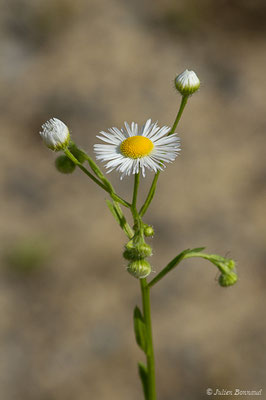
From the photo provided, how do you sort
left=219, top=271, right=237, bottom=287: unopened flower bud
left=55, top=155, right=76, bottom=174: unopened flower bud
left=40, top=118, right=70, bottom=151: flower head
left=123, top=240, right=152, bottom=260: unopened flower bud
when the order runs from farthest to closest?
left=55, top=155, right=76, bottom=174: unopened flower bud
left=219, top=271, right=237, bottom=287: unopened flower bud
left=40, top=118, right=70, bottom=151: flower head
left=123, top=240, right=152, bottom=260: unopened flower bud

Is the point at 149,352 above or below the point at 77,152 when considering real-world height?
below

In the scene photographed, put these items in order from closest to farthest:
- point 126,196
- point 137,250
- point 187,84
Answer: point 137,250, point 187,84, point 126,196

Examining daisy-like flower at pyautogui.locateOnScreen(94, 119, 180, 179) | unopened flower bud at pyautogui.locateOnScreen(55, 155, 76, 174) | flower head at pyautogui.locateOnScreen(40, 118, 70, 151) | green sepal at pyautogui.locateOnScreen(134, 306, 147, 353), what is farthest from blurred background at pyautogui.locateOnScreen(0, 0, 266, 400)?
flower head at pyautogui.locateOnScreen(40, 118, 70, 151)

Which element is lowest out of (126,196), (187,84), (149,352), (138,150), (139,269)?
(149,352)

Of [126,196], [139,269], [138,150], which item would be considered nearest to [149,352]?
[139,269]

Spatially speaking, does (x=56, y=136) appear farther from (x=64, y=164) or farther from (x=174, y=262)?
(x=174, y=262)

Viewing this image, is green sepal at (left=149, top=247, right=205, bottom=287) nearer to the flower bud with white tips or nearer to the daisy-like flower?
the daisy-like flower

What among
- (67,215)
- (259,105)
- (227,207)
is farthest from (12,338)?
(259,105)
